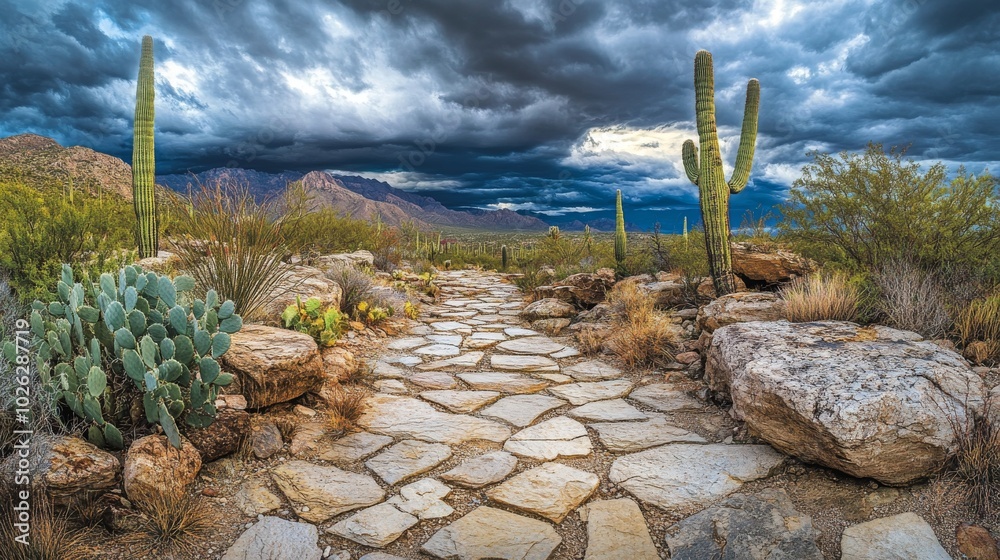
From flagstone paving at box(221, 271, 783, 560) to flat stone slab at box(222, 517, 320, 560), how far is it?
0.09 meters

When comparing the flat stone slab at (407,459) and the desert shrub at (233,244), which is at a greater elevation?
the desert shrub at (233,244)

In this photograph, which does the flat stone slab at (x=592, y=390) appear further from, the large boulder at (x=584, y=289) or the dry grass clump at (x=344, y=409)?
the large boulder at (x=584, y=289)

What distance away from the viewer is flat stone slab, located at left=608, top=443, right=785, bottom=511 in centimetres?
273

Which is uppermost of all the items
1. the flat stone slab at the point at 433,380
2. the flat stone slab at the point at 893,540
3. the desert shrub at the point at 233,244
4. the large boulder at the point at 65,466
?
the desert shrub at the point at 233,244

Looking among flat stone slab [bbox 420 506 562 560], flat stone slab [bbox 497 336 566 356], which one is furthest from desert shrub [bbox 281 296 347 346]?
flat stone slab [bbox 420 506 562 560]

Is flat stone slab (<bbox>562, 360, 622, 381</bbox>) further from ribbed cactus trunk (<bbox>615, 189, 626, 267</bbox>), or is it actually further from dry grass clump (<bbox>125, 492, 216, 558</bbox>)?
ribbed cactus trunk (<bbox>615, 189, 626, 267</bbox>)

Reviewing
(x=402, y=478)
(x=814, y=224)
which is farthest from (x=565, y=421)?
(x=814, y=224)

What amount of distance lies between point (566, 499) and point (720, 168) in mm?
5544

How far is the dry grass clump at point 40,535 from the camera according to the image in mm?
1896

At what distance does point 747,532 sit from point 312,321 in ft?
12.9

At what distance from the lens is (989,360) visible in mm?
3391

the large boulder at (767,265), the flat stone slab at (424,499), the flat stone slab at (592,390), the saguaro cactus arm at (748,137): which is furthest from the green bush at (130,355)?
the saguaro cactus arm at (748,137)

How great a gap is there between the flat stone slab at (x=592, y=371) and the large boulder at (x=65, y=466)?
12.0 ft

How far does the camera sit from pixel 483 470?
304cm
